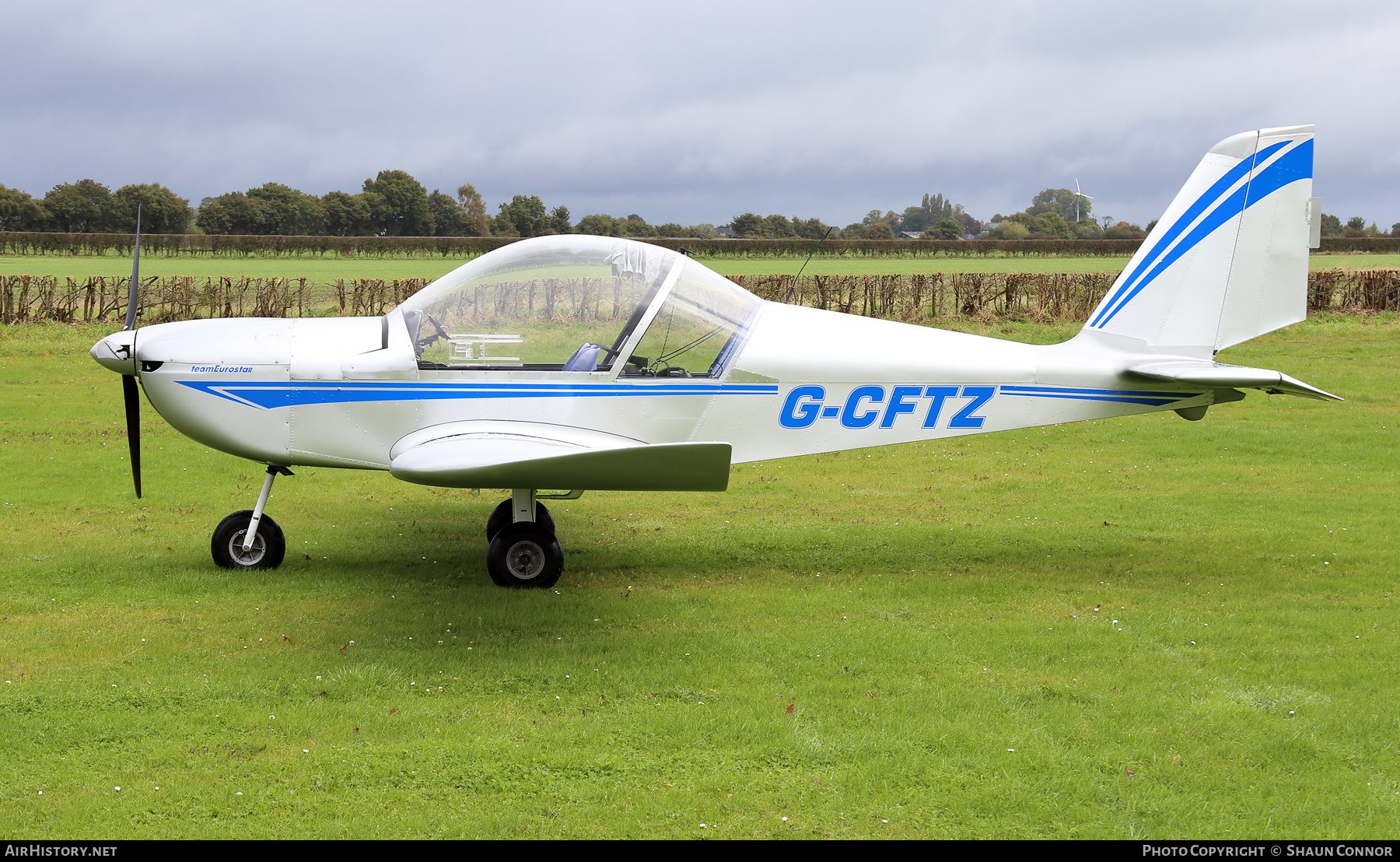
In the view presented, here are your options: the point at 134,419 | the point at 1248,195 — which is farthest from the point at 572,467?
the point at 1248,195

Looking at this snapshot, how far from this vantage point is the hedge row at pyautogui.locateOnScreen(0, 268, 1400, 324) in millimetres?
24609

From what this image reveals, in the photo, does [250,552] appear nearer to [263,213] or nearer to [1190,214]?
[1190,214]

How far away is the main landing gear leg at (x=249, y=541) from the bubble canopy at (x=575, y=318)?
1.85 meters

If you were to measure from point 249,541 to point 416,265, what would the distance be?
133 ft

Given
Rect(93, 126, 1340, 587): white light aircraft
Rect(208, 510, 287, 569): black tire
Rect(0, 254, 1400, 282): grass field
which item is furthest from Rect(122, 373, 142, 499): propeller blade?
Rect(0, 254, 1400, 282): grass field

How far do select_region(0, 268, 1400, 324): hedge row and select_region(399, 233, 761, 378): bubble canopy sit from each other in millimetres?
18261

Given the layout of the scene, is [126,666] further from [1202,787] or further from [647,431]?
[1202,787]

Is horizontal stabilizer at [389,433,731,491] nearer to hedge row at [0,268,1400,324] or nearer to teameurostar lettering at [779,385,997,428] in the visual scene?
teameurostar lettering at [779,385,997,428]

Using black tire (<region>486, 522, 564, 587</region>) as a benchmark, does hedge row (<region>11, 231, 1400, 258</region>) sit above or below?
above

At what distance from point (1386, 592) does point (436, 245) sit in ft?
172

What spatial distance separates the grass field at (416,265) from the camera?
4106 centimetres

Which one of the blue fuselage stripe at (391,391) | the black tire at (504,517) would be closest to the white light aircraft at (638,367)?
the blue fuselage stripe at (391,391)

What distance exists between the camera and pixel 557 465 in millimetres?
5789

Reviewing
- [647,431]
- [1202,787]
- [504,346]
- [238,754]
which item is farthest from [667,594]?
[1202,787]
